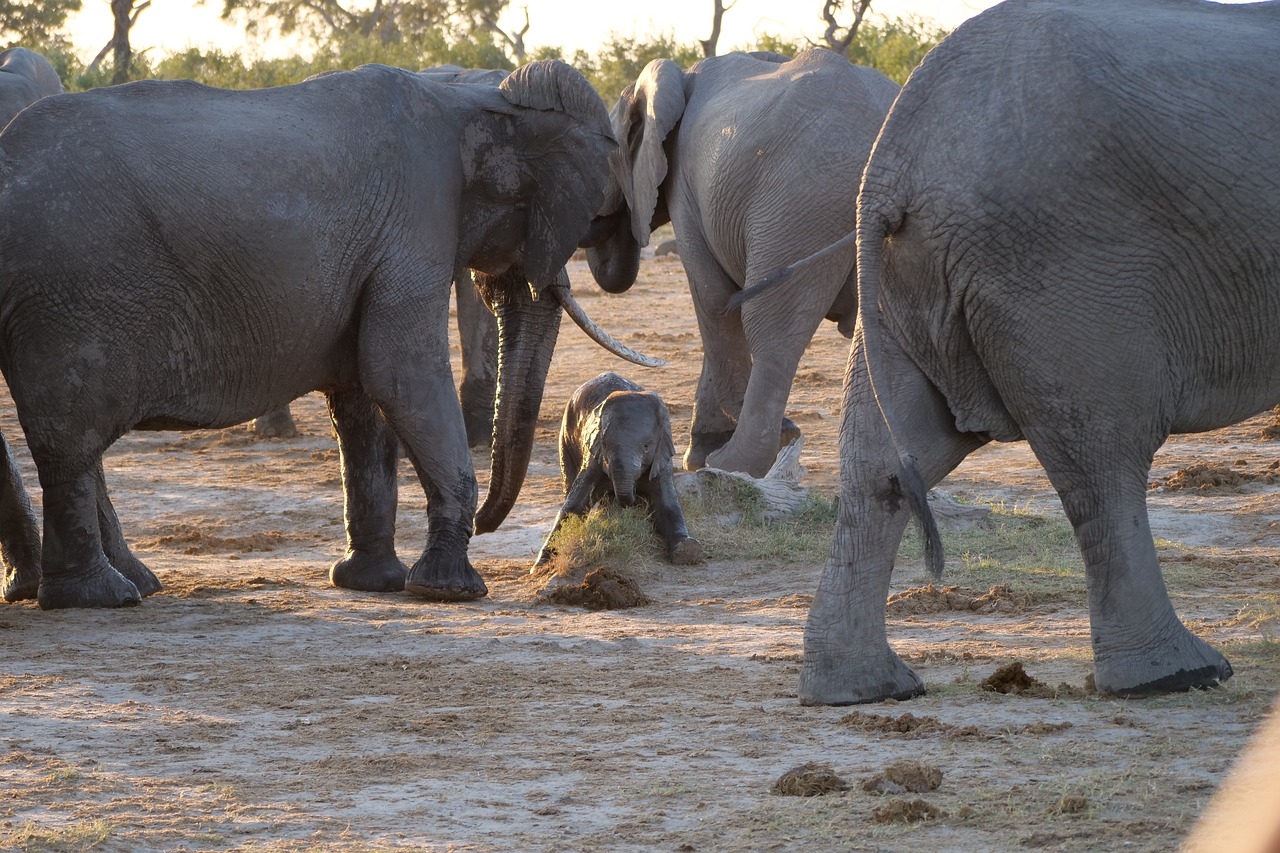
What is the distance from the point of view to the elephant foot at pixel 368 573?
23.5 feet

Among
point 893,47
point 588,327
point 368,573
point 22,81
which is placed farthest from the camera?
point 893,47

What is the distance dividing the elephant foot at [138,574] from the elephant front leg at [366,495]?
2.28 ft

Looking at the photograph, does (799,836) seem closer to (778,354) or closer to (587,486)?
(587,486)

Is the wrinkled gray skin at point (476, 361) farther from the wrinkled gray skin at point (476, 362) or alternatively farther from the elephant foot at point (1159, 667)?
the elephant foot at point (1159, 667)

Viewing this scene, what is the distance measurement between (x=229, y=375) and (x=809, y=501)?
9.08 ft

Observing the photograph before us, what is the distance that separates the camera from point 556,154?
7.26 m

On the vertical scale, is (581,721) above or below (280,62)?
below

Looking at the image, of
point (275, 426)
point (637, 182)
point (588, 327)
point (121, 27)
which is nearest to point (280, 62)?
point (121, 27)

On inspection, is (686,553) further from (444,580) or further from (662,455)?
(444,580)

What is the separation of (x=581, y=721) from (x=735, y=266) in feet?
15.0

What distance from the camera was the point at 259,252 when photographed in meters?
6.47

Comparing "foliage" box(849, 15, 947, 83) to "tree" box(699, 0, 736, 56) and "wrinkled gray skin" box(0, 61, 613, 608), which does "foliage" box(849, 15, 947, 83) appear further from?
"wrinkled gray skin" box(0, 61, 613, 608)

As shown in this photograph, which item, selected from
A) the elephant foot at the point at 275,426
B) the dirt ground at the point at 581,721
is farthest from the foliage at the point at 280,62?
the dirt ground at the point at 581,721

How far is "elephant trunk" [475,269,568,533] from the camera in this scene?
7461mm
